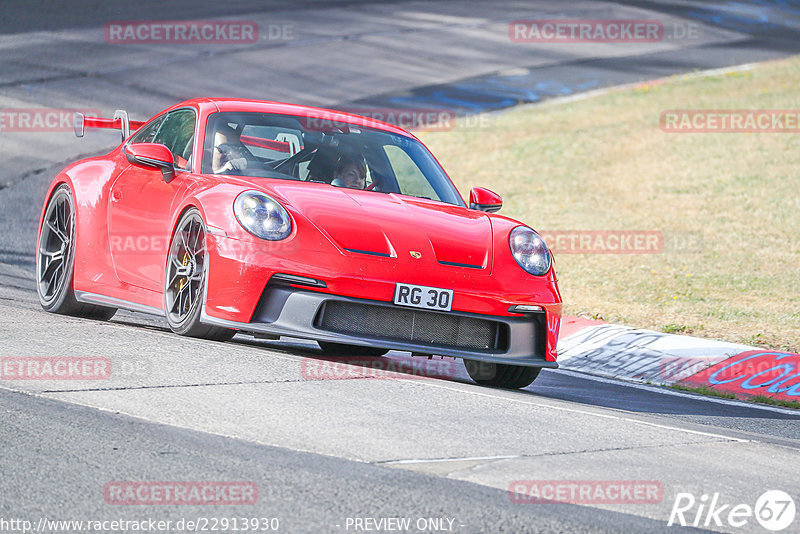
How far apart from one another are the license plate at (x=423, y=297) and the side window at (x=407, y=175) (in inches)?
52.1

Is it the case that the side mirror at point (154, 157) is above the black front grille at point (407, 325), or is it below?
above

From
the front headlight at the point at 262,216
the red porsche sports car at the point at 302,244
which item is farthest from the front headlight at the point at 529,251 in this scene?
the front headlight at the point at 262,216

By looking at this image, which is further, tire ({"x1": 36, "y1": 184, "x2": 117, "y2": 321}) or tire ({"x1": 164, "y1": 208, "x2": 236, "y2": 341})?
tire ({"x1": 36, "y1": 184, "x2": 117, "y2": 321})

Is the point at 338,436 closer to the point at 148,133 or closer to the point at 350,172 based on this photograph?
the point at 350,172

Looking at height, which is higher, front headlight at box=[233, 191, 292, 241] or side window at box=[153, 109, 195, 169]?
side window at box=[153, 109, 195, 169]

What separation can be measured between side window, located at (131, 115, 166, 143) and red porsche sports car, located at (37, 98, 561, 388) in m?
0.06

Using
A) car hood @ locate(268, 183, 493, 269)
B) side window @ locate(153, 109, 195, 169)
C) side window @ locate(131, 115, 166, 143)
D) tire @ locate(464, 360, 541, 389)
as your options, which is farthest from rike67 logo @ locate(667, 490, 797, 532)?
side window @ locate(131, 115, 166, 143)

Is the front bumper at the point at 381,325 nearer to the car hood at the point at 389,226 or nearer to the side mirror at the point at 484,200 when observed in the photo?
the car hood at the point at 389,226

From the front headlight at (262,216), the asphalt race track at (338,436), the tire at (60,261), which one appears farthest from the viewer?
the tire at (60,261)

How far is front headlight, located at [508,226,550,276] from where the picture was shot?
662 centimetres

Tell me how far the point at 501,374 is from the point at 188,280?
1.91 m

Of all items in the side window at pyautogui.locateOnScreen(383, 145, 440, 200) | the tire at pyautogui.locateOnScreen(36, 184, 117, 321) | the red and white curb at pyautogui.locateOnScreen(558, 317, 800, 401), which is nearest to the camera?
the side window at pyautogui.locateOnScreen(383, 145, 440, 200)

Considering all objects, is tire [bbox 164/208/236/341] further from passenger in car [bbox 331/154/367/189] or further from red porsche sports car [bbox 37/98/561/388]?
passenger in car [bbox 331/154/367/189]

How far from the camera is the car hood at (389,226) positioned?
6.21m
